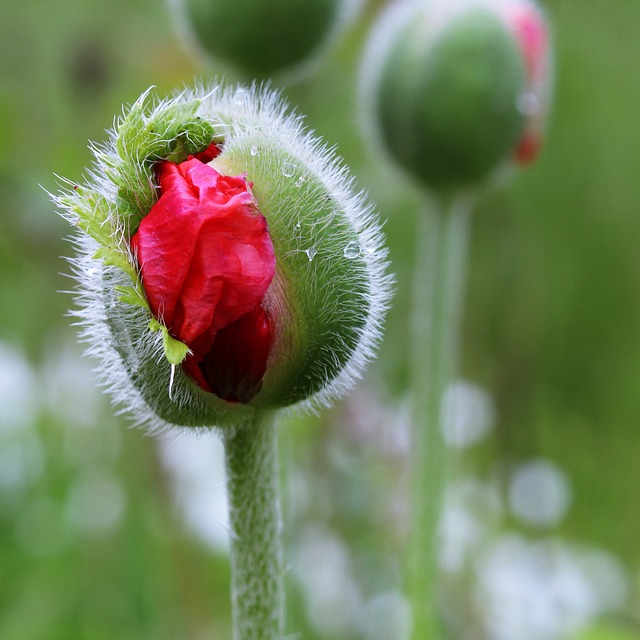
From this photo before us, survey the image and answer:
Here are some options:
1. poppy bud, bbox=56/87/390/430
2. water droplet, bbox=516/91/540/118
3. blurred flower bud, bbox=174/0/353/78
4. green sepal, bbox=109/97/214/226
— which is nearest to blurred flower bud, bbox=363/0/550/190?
water droplet, bbox=516/91/540/118

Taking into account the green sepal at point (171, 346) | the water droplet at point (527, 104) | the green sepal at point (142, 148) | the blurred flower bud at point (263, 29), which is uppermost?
the blurred flower bud at point (263, 29)

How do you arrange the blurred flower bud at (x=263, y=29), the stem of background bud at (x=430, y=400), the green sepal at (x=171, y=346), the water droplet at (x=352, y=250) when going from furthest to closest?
the blurred flower bud at (x=263, y=29), the stem of background bud at (x=430, y=400), the water droplet at (x=352, y=250), the green sepal at (x=171, y=346)

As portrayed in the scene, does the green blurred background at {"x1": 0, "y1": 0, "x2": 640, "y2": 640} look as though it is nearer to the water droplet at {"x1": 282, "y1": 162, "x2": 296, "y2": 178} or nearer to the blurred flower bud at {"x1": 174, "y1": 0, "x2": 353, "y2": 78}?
the blurred flower bud at {"x1": 174, "y1": 0, "x2": 353, "y2": 78}

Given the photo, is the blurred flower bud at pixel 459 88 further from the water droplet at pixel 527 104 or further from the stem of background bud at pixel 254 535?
the stem of background bud at pixel 254 535

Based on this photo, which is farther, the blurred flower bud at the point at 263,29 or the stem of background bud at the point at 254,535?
Answer: the blurred flower bud at the point at 263,29

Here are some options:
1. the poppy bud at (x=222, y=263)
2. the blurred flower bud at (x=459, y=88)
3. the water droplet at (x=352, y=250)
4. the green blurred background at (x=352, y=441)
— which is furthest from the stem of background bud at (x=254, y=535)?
the blurred flower bud at (x=459, y=88)

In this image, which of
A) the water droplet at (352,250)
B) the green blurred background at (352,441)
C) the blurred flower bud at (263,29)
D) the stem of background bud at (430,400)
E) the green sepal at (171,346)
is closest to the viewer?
the green sepal at (171,346)

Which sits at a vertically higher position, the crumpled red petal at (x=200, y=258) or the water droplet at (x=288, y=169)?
the water droplet at (x=288, y=169)

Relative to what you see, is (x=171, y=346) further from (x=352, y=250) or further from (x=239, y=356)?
(x=352, y=250)
